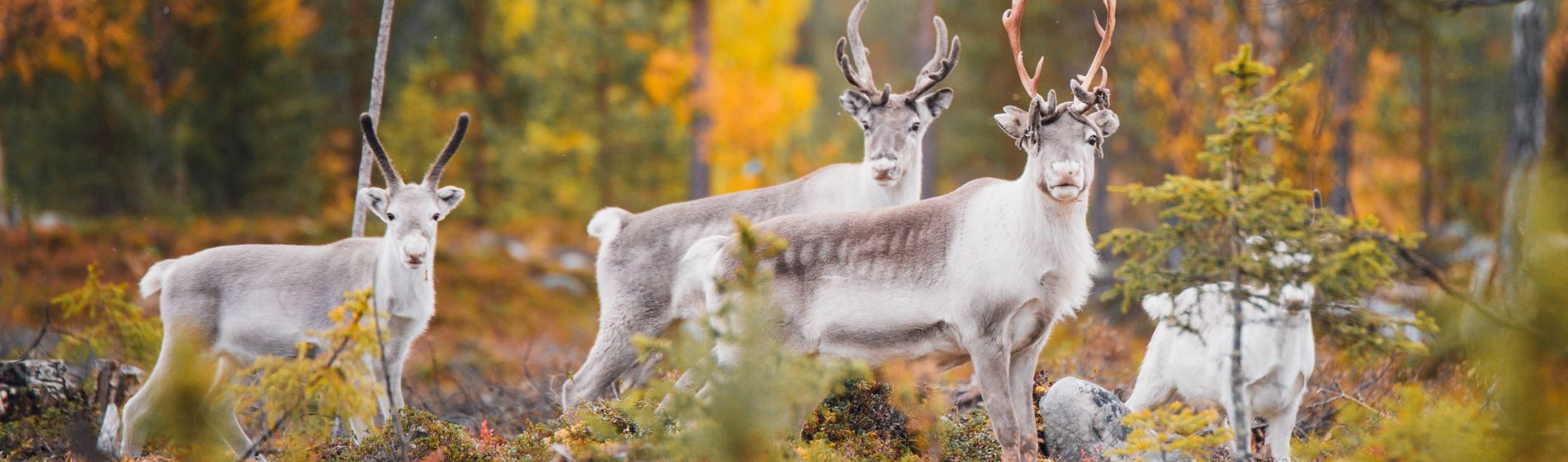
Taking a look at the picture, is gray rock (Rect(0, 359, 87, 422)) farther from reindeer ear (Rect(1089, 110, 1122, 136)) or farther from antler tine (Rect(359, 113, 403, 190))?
reindeer ear (Rect(1089, 110, 1122, 136))

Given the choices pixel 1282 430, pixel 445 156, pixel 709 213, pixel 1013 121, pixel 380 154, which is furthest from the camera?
pixel 709 213

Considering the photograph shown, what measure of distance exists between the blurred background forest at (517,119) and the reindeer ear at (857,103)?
998cm

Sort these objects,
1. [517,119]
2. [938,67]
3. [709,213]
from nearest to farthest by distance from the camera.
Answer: [709,213] → [938,67] → [517,119]

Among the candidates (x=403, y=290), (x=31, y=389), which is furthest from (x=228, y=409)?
(x=31, y=389)

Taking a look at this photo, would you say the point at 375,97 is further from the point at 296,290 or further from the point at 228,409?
the point at 228,409

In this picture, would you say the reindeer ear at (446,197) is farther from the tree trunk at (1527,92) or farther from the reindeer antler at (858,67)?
the tree trunk at (1527,92)

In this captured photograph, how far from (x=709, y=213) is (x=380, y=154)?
2.22 m

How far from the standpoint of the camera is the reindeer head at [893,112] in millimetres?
8273

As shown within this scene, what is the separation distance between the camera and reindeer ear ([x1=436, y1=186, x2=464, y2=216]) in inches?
305

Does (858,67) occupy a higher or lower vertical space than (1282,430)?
higher

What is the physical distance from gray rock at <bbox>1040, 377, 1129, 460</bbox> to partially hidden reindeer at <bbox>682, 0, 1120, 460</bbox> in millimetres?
724

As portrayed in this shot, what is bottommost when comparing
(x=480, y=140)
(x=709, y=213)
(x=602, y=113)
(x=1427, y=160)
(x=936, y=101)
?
(x=1427, y=160)

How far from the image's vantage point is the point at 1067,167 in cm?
593

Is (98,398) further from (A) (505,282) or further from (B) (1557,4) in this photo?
(B) (1557,4)
